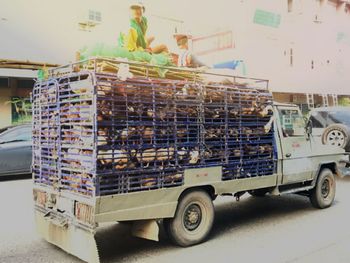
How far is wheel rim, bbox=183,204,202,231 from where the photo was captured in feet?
19.7

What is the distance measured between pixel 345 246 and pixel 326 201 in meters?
2.47

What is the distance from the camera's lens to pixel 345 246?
19.7ft

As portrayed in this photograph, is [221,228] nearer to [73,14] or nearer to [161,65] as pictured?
[161,65]

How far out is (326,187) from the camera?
8484 millimetres

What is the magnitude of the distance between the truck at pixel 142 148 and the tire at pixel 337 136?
451 cm

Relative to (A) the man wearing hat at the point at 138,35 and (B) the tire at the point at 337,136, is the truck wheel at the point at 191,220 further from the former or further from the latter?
(B) the tire at the point at 337,136

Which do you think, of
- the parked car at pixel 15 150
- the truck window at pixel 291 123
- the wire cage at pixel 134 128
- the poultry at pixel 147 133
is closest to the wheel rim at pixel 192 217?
the wire cage at pixel 134 128

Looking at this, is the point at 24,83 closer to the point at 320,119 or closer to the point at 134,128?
the point at 320,119

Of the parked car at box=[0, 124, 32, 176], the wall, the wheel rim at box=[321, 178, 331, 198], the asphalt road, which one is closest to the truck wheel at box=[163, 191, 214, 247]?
the asphalt road

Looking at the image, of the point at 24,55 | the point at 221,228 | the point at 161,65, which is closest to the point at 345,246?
the point at 221,228

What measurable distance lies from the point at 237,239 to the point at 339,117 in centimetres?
788

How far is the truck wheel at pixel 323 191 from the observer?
8.20m

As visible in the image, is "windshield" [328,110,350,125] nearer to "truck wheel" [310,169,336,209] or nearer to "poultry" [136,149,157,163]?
"truck wheel" [310,169,336,209]

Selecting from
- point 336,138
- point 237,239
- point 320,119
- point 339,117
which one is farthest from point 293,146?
point 339,117
